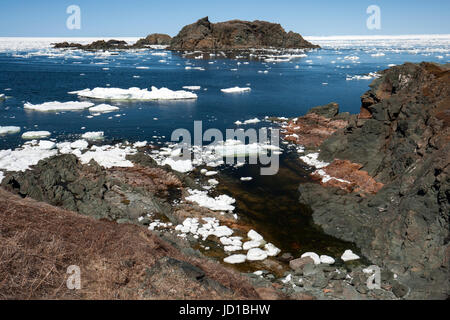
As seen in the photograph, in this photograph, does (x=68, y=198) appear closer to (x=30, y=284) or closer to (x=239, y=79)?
(x=30, y=284)

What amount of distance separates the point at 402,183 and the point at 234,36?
132 meters

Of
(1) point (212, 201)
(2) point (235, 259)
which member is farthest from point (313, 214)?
(2) point (235, 259)

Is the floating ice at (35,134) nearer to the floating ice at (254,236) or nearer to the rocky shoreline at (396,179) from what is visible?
the rocky shoreline at (396,179)

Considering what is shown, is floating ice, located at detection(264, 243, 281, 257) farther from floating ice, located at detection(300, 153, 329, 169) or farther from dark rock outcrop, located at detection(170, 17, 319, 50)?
dark rock outcrop, located at detection(170, 17, 319, 50)

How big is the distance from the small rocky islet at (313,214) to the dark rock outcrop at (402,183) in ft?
0.15

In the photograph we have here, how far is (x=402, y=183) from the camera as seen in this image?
1337 cm

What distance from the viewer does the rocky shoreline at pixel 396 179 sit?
34.0 ft

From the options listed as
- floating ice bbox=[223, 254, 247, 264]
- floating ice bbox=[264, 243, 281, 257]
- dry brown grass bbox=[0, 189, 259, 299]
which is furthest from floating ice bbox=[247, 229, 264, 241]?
dry brown grass bbox=[0, 189, 259, 299]

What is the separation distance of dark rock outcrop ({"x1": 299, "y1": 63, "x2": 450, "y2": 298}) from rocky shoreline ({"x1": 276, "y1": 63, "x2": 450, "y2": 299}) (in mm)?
28

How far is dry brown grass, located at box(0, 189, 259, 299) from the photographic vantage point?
600cm

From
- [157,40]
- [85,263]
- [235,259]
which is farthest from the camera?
[157,40]

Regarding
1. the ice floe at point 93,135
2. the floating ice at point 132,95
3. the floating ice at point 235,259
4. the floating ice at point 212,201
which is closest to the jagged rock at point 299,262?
the floating ice at point 235,259

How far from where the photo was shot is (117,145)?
22688mm

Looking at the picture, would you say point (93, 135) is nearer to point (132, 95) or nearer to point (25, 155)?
point (25, 155)
